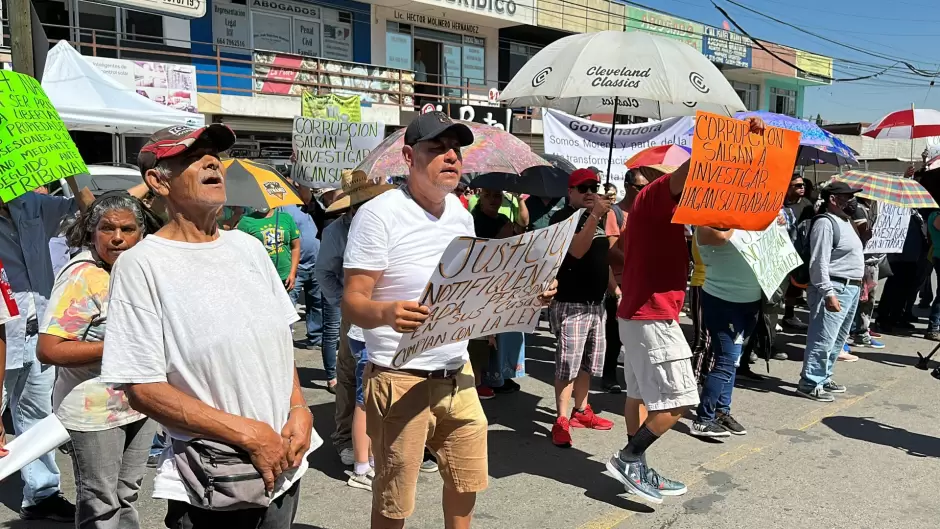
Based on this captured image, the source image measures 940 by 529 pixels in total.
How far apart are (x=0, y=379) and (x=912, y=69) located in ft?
88.0

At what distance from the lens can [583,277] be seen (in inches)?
207

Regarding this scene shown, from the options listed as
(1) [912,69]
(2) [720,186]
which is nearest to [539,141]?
(1) [912,69]

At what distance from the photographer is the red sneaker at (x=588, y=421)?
5.55 m

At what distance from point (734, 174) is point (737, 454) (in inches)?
81.4

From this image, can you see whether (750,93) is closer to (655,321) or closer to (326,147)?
(326,147)

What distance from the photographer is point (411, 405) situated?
3.07 meters

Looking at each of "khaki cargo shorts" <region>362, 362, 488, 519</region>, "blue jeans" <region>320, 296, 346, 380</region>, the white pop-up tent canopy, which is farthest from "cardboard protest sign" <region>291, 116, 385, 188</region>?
"khaki cargo shorts" <region>362, 362, 488, 519</region>

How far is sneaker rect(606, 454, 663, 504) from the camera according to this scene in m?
4.16

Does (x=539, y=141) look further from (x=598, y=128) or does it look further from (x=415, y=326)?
(x=415, y=326)

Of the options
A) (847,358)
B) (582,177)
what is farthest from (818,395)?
(582,177)

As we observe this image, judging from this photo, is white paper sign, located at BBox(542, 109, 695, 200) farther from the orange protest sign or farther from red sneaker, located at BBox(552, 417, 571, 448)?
the orange protest sign

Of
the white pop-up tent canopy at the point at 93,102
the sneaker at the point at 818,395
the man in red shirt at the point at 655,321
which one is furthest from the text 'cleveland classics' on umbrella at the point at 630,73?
the white pop-up tent canopy at the point at 93,102

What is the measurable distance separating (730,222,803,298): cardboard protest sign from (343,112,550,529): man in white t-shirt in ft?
9.55

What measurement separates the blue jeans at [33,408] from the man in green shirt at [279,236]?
2946 mm
